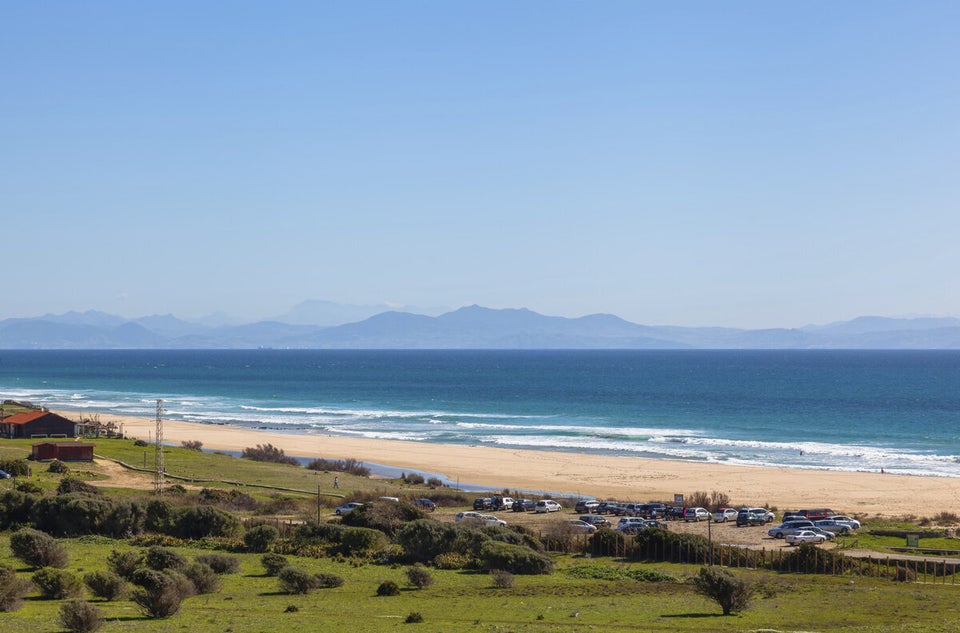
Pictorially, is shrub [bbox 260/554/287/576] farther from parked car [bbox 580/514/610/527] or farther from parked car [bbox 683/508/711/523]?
parked car [bbox 683/508/711/523]

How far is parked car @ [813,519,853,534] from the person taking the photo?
45.1 meters

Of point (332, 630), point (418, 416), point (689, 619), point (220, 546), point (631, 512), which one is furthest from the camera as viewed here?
point (418, 416)

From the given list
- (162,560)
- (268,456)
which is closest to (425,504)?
(162,560)

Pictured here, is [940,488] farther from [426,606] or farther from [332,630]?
[332,630]

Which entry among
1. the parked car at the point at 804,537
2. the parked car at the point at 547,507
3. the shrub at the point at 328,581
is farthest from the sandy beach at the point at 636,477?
the shrub at the point at 328,581

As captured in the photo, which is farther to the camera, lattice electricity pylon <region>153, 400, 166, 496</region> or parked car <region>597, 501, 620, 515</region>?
parked car <region>597, 501, 620, 515</region>

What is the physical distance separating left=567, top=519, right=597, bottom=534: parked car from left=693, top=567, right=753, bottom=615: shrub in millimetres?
14454

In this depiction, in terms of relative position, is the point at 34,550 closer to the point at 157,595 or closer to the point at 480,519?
the point at 157,595

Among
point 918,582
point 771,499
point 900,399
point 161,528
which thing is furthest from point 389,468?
point 900,399

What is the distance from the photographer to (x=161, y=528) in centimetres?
4094

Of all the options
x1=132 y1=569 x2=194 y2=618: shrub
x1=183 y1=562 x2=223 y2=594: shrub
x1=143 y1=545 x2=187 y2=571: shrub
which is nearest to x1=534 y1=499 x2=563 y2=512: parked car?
x1=143 y1=545 x2=187 y2=571: shrub

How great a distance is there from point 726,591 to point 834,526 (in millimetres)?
20130

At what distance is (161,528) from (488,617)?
1900 cm

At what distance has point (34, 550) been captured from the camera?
31.5 metres
